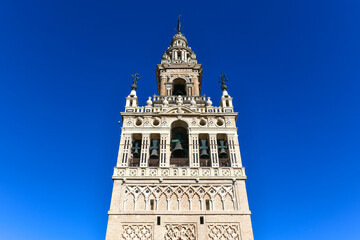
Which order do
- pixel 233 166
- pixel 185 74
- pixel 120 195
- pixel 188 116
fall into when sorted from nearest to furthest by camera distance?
pixel 120 195
pixel 233 166
pixel 188 116
pixel 185 74

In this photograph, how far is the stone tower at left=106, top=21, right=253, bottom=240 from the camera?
16.3m

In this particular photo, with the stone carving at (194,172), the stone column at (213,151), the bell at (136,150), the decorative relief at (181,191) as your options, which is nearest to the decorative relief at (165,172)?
the decorative relief at (181,191)

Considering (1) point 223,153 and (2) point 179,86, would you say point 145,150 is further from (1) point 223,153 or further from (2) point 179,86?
(2) point 179,86

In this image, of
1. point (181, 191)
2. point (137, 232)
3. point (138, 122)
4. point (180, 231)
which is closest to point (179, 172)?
point (181, 191)

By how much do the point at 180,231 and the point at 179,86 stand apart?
15.6 meters

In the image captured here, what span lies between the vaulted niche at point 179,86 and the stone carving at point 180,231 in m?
14.3

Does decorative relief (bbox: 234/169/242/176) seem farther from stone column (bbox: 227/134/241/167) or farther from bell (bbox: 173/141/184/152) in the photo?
bell (bbox: 173/141/184/152)

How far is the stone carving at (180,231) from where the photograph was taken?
15977 millimetres

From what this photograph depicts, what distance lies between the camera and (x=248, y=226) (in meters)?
16.3

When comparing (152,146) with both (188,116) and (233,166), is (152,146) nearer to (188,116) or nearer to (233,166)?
(188,116)

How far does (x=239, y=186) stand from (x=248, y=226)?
2.54 metres

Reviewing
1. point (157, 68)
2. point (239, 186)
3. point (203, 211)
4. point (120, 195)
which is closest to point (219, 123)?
point (239, 186)

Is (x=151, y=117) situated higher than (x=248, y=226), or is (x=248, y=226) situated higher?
(x=151, y=117)

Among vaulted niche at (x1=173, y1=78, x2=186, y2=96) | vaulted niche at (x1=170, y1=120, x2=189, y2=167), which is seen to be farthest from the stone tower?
vaulted niche at (x1=173, y1=78, x2=186, y2=96)
